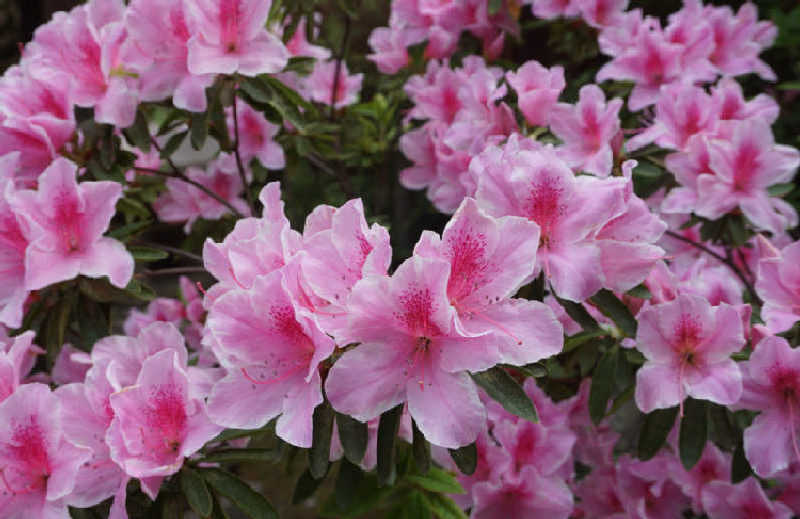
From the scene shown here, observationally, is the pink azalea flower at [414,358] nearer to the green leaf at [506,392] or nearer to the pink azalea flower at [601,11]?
the green leaf at [506,392]

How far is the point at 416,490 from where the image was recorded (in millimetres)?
1232

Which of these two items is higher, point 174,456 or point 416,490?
point 174,456

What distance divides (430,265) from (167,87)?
0.72 metres

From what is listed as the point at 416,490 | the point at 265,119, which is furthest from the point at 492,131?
the point at 416,490

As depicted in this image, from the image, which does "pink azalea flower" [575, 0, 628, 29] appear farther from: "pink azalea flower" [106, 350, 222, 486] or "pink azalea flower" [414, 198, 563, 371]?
"pink azalea flower" [106, 350, 222, 486]

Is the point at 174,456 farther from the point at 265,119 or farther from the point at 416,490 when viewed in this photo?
the point at 265,119

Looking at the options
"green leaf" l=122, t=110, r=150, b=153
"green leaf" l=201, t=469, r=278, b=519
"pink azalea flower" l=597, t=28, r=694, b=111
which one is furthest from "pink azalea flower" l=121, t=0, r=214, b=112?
"pink azalea flower" l=597, t=28, r=694, b=111

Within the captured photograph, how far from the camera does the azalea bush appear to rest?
2.56 feet

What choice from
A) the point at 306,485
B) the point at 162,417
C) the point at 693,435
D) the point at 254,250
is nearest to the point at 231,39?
the point at 254,250

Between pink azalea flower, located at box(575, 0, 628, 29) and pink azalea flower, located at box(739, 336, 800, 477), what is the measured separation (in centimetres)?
93

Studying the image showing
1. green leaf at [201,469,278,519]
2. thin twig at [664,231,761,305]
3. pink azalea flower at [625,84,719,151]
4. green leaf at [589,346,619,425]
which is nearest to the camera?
green leaf at [201,469,278,519]

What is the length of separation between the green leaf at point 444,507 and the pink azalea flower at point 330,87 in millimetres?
1019

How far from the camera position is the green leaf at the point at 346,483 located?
105cm

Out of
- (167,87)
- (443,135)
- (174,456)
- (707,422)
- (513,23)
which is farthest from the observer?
(513,23)
